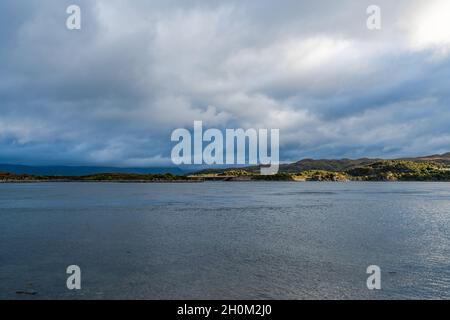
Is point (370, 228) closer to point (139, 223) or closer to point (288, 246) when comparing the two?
point (288, 246)

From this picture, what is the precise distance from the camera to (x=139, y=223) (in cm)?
4625

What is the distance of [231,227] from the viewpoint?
42.0 metres

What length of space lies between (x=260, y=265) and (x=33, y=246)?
18450mm

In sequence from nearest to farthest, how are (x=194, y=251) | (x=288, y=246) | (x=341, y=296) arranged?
1. (x=341, y=296)
2. (x=194, y=251)
3. (x=288, y=246)

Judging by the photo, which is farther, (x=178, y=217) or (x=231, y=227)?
(x=178, y=217)

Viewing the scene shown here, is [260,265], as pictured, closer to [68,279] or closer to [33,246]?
[68,279]

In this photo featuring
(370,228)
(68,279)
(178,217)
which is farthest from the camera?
(178,217)
